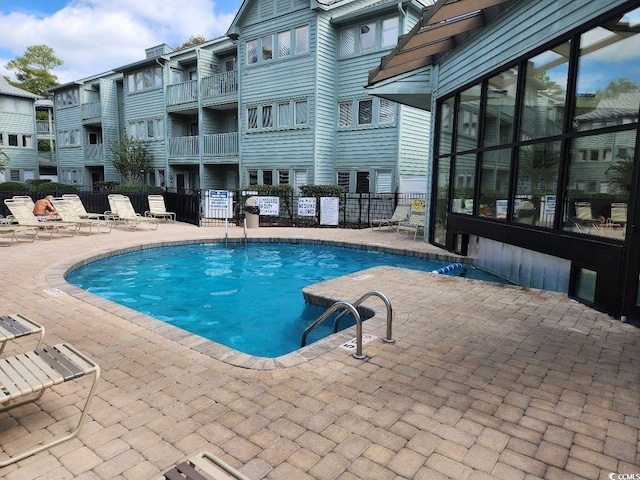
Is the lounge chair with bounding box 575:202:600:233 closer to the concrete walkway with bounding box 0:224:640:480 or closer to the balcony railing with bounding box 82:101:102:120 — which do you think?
the concrete walkway with bounding box 0:224:640:480

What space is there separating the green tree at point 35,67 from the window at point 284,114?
4117 centimetres

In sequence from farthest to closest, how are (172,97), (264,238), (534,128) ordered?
(172,97), (264,238), (534,128)

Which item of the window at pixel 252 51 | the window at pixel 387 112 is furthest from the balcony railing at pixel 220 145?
the window at pixel 387 112

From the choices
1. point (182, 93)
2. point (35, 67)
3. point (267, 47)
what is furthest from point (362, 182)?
point (35, 67)

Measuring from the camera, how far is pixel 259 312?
7.22 m

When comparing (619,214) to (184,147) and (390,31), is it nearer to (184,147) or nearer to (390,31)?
(390,31)

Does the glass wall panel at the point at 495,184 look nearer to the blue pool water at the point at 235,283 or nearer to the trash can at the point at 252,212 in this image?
the blue pool water at the point at 235,283

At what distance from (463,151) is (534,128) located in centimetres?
278

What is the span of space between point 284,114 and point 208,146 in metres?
5.13

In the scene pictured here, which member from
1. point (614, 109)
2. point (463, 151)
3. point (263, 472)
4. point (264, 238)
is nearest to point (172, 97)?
point (264, 238)

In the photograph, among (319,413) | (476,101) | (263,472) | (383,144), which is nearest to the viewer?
(263,472)

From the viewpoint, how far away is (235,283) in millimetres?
8867

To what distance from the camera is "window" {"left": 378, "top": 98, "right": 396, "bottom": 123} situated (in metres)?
16.2

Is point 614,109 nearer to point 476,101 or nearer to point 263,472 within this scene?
point 476,101
